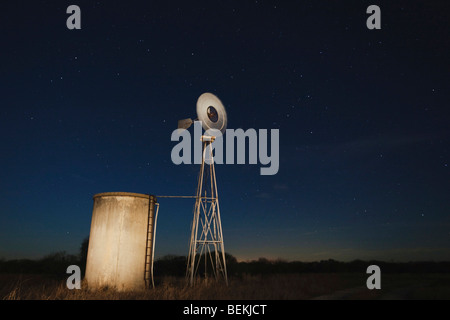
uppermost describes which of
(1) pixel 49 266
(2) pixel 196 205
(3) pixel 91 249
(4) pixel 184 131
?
(4) pixel 184 131

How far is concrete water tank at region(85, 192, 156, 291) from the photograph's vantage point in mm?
16609

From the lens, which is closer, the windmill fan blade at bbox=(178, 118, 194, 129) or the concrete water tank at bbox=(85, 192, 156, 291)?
the concrete water tank at bbox=(85, 192, 156, 291)

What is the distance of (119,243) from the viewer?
16.9m

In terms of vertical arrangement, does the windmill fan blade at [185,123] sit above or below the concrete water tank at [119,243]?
above

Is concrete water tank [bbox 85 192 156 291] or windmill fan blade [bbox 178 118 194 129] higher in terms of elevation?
windmill fan blade [bbox 178 118 194 129]

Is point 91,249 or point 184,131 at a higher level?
point 184,131

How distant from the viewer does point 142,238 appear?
17828 mm

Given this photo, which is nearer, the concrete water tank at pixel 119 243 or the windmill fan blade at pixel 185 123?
the concrete water tank at pixel 119 243

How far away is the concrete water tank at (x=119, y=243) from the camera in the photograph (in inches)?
654
